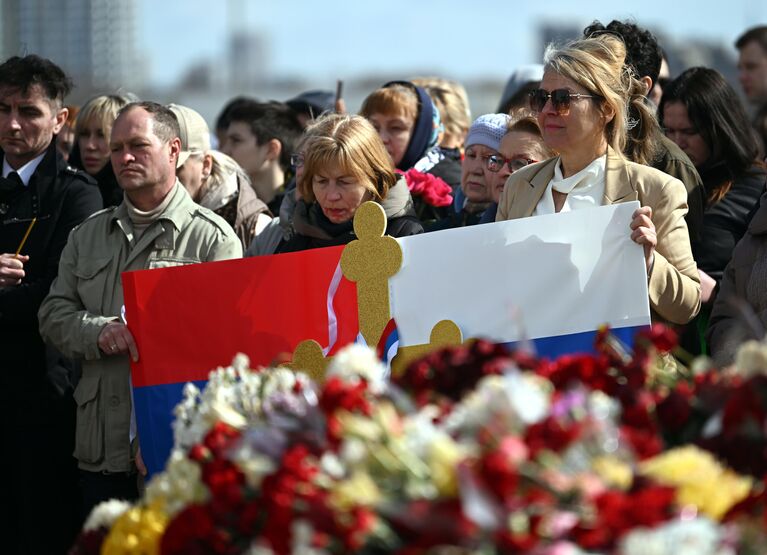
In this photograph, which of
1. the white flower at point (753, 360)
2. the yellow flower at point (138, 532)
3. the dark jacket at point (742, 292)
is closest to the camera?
the white flower at point (753, 360)

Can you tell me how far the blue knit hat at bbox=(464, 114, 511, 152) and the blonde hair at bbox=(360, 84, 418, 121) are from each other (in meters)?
0.81

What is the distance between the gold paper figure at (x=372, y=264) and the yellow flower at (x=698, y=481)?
2349mm

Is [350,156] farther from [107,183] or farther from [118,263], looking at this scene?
[107,183]

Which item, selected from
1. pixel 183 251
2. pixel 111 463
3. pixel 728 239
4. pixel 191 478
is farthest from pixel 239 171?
pixel 191 478

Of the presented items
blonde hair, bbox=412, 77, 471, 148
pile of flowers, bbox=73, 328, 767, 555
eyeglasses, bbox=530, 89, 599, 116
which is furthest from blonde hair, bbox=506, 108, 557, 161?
pile of flowers, bbox=73, 328, 767, 555

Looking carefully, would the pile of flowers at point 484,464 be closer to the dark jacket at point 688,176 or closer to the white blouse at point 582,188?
the white blouse at point 582,188

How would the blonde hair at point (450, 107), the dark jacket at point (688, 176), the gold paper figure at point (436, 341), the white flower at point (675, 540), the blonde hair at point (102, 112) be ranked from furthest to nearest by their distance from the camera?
the blonde hair at point (450, 107)
the blonde hair at point (102, 112)
the dark jacket at point (688, 176)
the gold paper figure at point (436, 341)
the white flower at point (675, 540)

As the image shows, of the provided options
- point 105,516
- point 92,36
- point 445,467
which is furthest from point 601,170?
point 92,36

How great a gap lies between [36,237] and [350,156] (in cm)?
181

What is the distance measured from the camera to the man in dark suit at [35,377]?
5.83 metres

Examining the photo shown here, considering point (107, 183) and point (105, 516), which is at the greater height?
point (105, 516)

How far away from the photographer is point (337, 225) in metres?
5.08

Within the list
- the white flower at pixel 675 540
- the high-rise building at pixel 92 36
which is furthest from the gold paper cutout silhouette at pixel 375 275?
the high-rise building at pixel 92 36

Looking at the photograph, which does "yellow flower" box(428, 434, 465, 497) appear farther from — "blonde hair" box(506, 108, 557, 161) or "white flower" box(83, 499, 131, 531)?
"blonde hair" box(506, 108, 557, 161)
